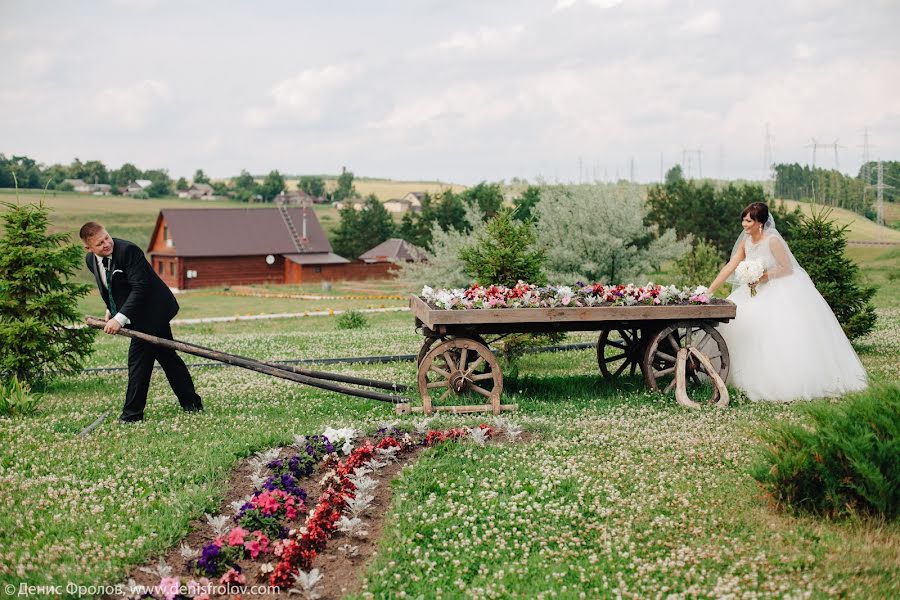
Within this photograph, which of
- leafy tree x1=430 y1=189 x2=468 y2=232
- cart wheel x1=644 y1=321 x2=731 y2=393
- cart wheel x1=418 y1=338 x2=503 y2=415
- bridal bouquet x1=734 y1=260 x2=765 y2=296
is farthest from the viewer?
leafy tree x1=430 y1=189 x2=468 y2=232

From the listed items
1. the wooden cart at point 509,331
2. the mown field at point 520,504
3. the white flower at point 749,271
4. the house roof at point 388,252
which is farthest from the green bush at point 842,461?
the house roof at point 388,252

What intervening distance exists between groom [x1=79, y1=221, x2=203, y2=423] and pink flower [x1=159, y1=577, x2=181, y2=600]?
16.5 ft

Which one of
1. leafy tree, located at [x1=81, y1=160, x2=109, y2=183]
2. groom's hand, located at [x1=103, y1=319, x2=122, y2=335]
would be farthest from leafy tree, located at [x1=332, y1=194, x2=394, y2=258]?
leafy tree, located at [x1=81, y1=160, x2=109, y2=183]

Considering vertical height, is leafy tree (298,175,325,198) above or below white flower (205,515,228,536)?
above

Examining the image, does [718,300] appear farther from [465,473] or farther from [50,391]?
[50,391]

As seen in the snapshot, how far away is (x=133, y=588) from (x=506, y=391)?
21.5ft

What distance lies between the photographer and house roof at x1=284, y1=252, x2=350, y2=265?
67.1 metres

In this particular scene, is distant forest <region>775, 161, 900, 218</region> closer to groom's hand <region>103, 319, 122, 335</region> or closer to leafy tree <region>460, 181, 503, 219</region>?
leafy tree <region>460, 181, 503, 219</region>

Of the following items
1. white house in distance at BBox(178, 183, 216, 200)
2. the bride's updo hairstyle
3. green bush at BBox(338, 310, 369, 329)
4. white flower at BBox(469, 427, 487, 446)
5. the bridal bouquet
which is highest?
white house in distance at BBox(178, 183, 216, 200)

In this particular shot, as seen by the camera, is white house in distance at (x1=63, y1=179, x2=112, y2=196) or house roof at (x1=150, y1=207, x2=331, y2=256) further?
white house in distance at (x1=63, y1=179, x2=112, y2=196)

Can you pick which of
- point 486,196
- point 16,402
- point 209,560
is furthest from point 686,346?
point 486,196

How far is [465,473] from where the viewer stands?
24.4ft

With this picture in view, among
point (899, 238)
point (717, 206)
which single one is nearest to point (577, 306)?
point (717, 206)

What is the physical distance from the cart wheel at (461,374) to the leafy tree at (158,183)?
130 m
